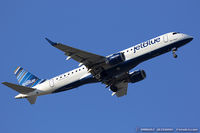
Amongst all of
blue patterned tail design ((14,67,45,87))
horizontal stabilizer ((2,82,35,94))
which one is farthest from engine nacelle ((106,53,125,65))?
horizontal stabilizer ((2,82,35,94))

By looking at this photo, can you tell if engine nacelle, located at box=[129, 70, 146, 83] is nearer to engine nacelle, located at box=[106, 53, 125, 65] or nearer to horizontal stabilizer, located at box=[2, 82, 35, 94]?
engine nacelle, located at box=[106, 53, 125, 65]

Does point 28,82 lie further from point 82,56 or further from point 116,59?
point 116,59

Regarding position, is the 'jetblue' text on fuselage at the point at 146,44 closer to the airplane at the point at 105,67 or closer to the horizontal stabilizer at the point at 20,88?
the airplane at the point at 105,67

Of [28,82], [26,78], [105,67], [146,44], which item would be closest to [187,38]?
[146,44]

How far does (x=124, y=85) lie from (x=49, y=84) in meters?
12.0

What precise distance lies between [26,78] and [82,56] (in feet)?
43.2

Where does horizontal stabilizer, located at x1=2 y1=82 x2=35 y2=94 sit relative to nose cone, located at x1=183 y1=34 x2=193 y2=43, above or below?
below

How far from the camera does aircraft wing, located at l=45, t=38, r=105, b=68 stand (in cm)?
4617

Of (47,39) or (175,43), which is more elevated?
(175,43)

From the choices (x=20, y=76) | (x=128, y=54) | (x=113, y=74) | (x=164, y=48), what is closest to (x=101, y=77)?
(x=113, y=74)

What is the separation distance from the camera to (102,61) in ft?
163

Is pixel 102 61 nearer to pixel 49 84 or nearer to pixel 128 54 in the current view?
pixel 128 54

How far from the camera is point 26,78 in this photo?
57531mm

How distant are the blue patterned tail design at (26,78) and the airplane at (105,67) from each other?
67 centimetres
